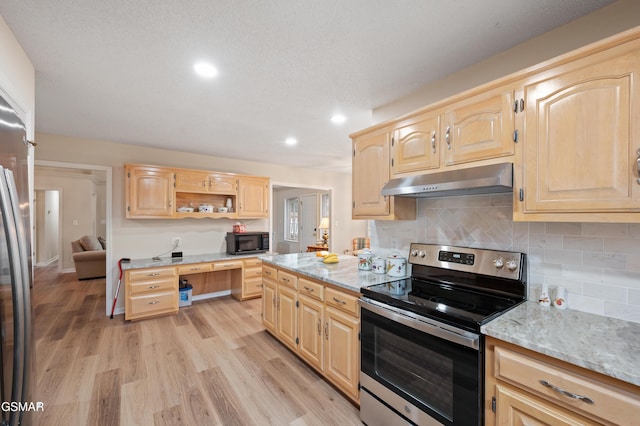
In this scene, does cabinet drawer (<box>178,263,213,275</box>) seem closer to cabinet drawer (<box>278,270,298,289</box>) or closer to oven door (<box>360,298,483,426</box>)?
cabinet drawer (<box>278,270,298,289</box>)

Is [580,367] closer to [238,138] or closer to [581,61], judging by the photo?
[581,61]

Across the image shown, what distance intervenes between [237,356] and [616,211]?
303cm

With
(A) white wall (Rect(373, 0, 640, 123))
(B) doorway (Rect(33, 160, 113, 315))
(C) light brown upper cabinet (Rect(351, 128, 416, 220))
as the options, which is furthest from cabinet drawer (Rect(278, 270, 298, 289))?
(B) doorway (Rect(33, 160, 113, 315))

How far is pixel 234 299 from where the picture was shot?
4699 millimetres

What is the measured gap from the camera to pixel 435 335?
144 centimetres

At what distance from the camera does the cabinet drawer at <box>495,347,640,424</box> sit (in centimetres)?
94

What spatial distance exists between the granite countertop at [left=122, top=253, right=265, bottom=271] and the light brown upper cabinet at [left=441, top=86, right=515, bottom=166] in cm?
364

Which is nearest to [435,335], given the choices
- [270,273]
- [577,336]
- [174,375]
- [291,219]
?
[577,336]

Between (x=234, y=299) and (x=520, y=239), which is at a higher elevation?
(x=520, y=239)

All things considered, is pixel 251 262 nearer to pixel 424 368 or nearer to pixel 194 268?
pixel 194 268

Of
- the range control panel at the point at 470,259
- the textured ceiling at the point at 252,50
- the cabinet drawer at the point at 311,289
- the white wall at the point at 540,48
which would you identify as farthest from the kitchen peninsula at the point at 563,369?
the textured ceiling at the point at 252,50

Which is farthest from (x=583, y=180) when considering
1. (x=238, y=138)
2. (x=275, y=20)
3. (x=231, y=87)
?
(x=238, y=138)

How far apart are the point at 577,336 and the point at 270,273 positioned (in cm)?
248

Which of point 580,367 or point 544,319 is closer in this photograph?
point 580,367
